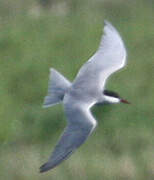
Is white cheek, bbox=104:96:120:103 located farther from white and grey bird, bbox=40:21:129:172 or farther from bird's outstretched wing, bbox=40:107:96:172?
bird's outstretched wing, bbox=40:107:96:172

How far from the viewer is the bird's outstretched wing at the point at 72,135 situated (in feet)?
29.2

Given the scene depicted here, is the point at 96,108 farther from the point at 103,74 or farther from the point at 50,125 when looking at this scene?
the point at 103,74

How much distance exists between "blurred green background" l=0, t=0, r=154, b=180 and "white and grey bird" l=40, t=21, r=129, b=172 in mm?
556

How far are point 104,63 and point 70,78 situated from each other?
1995 mm

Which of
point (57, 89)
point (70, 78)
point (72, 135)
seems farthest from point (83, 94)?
point (70, 78)

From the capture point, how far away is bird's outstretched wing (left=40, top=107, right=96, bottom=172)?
8.91 meters

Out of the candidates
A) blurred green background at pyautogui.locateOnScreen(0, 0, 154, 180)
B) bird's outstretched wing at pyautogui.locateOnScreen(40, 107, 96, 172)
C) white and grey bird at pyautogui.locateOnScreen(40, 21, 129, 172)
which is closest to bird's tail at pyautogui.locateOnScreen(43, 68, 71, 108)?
white and grey bird at pyautogui.locateOnScreen(40, 21, 129, 172)

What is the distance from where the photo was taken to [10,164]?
973 cm

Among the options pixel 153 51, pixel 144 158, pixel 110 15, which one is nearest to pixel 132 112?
pixel 144 158

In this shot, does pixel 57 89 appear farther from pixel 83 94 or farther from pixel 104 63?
pixel 104 63

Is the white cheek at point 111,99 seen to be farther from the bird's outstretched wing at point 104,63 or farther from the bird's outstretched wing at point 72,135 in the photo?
the bird's outstretched wing at point 72,135

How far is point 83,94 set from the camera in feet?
31.0

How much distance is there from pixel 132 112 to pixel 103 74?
132 centimetres

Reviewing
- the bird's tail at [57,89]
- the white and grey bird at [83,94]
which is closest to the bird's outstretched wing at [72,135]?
the white and grey bird at [83,94]
